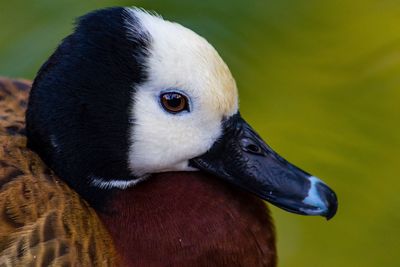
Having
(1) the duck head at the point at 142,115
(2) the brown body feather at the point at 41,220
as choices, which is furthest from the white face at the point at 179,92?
(2) the brown body feather at the point at 41,220

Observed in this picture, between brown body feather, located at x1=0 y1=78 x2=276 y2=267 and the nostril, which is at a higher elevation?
the nostril

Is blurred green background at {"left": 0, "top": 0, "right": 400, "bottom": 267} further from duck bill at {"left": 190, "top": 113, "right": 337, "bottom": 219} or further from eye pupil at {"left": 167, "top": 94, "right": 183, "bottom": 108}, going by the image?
eye pupil at {"left": 167, "top": 94, "right": 183, "bottom": 108}

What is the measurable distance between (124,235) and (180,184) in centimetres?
14

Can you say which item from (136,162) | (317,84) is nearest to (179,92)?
(136,162)

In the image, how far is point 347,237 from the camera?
2254mm

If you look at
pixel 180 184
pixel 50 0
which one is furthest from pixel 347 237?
pixel 50 0

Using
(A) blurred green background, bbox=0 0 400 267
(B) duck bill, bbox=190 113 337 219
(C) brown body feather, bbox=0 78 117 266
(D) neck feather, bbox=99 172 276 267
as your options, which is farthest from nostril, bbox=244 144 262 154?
(A) blurred green background, bbox=0 0 400 267

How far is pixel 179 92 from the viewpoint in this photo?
1593 millimetres

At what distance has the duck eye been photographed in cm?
159

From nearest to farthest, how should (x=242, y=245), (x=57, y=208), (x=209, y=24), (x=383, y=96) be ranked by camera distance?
(x=57, y=208)
(x=242, y=245)
(x=383, y=96)
(x=209, y=24)

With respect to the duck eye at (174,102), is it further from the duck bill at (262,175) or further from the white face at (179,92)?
the duck bill at (262,175)

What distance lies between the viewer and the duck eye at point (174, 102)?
5.23 ft

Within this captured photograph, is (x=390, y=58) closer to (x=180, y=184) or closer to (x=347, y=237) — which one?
(x=347, y=237)

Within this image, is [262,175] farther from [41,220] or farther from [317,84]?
[317,84]
